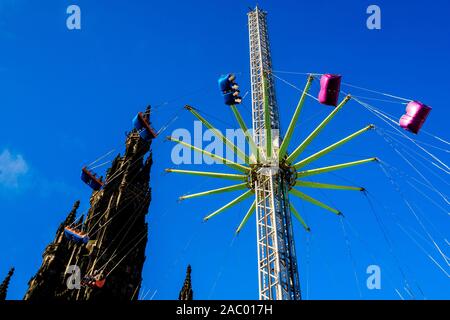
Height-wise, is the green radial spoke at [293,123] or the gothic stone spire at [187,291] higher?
the gothic stone spire at [187,291]

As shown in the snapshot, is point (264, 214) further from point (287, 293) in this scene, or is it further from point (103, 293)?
point (103, 293)

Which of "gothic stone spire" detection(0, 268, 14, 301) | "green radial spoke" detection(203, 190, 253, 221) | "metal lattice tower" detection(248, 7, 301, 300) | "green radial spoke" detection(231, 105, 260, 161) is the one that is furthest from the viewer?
"gothic stone spire" detection(0, 268, 14, 301)

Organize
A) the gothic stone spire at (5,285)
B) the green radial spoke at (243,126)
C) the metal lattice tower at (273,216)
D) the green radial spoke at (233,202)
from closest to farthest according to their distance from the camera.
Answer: the metal lattice tower at (273,216) → the green radial spoke at (243,126) → the green radial spoke at (233,202) → the gothic stone spire at (5,285)

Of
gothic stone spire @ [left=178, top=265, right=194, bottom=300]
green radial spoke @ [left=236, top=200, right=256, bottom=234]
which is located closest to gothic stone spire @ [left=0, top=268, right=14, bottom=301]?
gothic stone spire @ [left=178, top=265, right=194, bottom=300]

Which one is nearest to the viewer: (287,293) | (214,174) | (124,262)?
(287,293)

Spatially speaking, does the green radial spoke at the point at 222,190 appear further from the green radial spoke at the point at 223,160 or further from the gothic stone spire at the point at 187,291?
the gothic stone spire at the point at 187,291

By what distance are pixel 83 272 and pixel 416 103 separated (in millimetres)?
51476

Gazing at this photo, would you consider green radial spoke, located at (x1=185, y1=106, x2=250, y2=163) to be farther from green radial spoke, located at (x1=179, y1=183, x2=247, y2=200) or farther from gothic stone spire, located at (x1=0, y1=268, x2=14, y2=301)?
gothic stone spire, located at (x1=0, y1=268, x2=14, y2=301)

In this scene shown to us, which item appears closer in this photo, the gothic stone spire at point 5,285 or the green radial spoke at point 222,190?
the green radial spoke at point 222,190

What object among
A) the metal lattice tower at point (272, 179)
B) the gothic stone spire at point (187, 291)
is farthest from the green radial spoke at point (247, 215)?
the gothic stone spire at point (187, 291)
